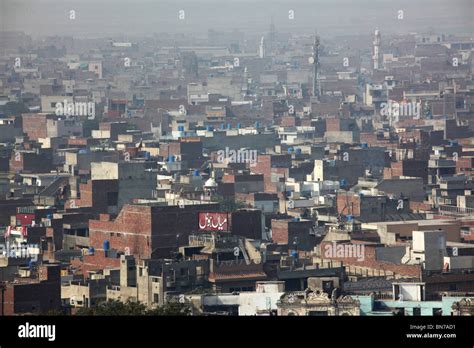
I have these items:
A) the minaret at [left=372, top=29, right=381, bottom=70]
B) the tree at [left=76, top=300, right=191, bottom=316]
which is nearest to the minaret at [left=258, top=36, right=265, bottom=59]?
the minaret at [left=372, top=29, right=381, bottom=70]

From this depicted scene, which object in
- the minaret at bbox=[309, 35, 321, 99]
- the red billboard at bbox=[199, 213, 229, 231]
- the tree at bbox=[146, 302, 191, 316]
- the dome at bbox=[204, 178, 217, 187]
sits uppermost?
the tree at bbox=[146, 302, 191, 316]

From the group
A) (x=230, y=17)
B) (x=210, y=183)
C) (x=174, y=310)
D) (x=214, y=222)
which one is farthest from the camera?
(x=230, y=17)

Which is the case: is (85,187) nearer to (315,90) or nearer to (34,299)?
(34,299)

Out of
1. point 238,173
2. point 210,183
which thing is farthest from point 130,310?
point 238,173

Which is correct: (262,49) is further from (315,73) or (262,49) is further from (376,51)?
(376,51)
